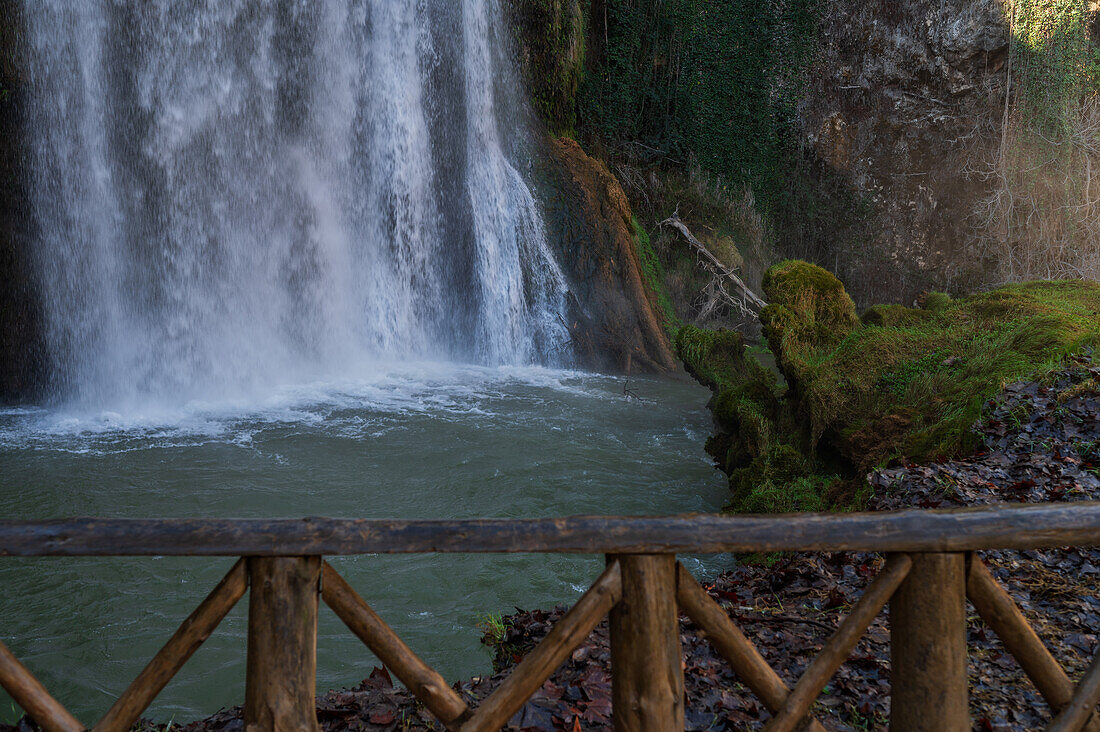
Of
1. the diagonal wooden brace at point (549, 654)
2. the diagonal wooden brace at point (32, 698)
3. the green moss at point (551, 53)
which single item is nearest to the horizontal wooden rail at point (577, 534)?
the diagonal wooden brace at point (549, 654)

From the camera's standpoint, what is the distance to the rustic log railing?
192cm

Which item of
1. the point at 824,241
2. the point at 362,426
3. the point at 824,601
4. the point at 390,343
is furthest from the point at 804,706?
the point at 824,241

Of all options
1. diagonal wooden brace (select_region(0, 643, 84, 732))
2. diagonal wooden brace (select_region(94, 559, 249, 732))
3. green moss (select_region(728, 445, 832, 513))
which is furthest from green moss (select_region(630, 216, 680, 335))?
diagonal wooden brace (select_region(0, 643, 84, 732))

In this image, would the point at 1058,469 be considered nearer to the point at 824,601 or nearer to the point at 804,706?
the point at 824,601

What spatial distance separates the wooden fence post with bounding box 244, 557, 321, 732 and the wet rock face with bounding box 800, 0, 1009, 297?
63.4 ft

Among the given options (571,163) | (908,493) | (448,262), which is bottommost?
(908,493)

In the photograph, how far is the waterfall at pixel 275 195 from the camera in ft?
34.3

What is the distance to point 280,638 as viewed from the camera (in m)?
1.97

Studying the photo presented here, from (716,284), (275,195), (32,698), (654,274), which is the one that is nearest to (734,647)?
(32,698)

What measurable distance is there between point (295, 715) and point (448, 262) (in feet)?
40.7

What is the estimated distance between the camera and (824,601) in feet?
13.2

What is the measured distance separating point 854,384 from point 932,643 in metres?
4.88

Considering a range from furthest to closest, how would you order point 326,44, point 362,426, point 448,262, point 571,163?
point 571,163 < point 448,262 < point 326,44 < point 362,426

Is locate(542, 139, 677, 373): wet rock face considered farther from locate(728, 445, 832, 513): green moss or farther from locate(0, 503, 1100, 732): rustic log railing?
locate(0, 503, 1100, 732): rustic log railing
